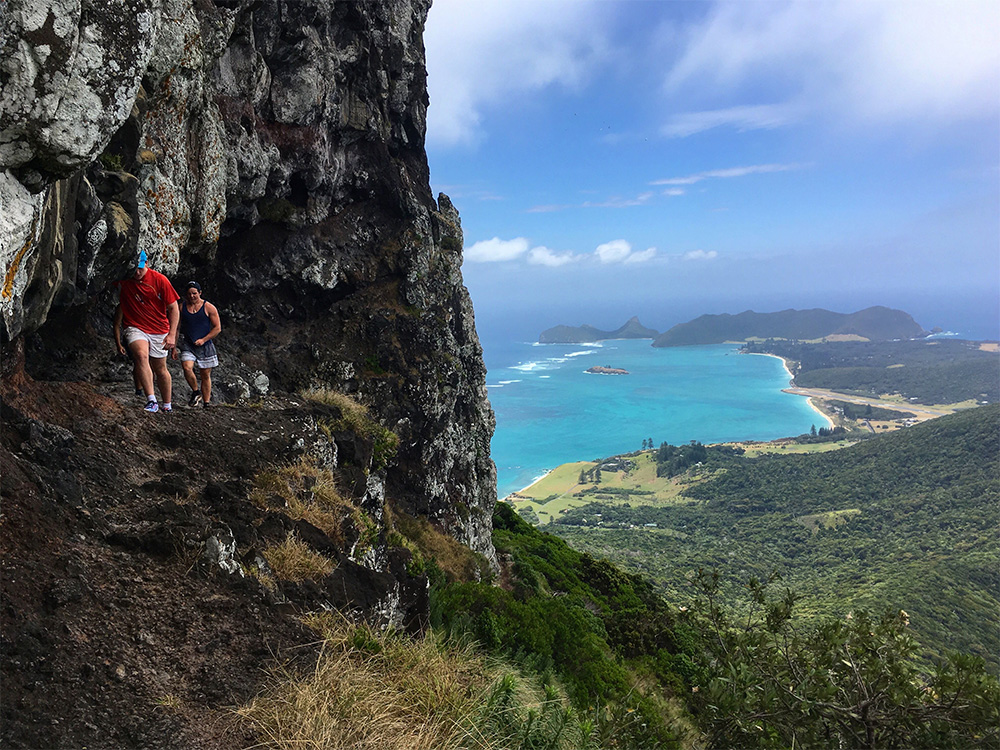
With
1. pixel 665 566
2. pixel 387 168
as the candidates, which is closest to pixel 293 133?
pixel 387 168

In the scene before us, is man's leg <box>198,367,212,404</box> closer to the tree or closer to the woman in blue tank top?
the woman in blue tank top

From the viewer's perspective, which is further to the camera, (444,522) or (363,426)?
(444,522)

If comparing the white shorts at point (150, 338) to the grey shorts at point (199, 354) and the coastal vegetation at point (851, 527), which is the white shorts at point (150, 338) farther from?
the coastal vegetation at point (851, 527)

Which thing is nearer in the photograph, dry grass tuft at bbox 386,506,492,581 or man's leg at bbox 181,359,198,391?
man's leg at bbox 181,359,198,391

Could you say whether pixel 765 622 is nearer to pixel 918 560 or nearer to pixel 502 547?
pixel 502 547

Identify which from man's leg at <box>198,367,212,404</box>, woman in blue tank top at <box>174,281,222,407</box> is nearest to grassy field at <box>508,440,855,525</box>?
man's leg at <box>198,367,212,404</box>

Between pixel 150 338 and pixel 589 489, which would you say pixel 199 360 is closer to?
pixel 150 338
